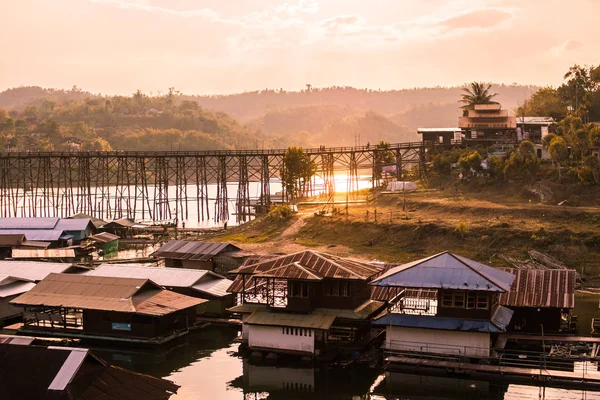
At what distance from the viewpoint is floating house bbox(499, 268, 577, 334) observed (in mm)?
38844

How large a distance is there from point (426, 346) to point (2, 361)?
18.1 meters

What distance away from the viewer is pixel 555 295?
129ft

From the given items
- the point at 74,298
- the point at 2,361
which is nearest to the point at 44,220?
the point at 74,298

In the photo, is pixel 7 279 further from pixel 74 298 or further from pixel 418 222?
pixel 418 222

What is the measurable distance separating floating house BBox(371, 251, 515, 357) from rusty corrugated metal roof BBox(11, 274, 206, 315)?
1154 cm

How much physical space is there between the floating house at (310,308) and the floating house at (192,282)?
15.1 feet

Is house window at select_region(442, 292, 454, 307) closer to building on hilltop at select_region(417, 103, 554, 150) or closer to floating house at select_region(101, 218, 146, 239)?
floating house at select_region(101, 218, 146, 239)

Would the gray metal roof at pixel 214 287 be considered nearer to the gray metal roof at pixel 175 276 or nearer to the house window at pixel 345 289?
the gray metal roof at pixel 175 276

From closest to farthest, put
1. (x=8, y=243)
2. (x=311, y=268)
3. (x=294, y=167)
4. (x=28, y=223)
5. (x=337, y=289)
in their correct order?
(x=337, y=289) < (x=311, y=268) < (x=8, y=243) < (x=28, y=223) < (x=294, y=167)

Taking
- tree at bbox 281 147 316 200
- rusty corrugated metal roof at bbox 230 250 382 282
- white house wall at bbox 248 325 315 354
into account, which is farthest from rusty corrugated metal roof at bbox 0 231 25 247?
white house wall at bbox 248 325 315 354

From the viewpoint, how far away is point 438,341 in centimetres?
3503

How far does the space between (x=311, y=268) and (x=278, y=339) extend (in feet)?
13.4

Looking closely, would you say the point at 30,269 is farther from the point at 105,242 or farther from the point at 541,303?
the point at 541,303

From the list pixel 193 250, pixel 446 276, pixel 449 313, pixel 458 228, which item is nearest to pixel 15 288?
pixel 193 250
